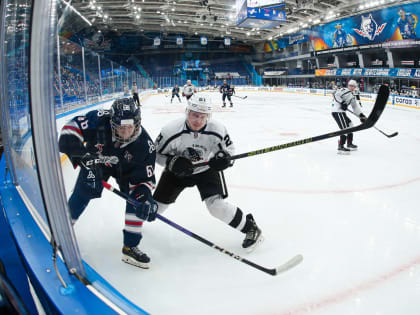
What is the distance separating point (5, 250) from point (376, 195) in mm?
2917

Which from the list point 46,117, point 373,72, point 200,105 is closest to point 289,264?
point 200,105

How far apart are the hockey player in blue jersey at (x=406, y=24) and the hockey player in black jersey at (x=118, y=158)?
1858 centimetres

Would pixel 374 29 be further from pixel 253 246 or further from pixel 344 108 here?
pixel 253 246

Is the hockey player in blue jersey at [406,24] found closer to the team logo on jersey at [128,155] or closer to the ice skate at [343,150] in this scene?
the ice skate at [343,150]

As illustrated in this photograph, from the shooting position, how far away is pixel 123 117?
146 centimetres

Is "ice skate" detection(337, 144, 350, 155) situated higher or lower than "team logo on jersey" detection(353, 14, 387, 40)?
lower

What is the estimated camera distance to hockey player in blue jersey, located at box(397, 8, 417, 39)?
50.4 ft

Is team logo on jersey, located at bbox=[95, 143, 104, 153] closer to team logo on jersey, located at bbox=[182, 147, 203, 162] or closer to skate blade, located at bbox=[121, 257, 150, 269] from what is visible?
team logo on jersey, located at bbox=[182, 147, 203, 162]

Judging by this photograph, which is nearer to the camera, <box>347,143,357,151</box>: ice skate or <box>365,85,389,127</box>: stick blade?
<box>365,85,389,127</box>: stick blade

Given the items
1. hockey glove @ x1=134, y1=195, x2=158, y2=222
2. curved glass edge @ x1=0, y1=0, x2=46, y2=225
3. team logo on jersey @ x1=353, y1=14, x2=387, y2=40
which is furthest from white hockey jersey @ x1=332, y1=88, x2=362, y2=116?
team logo on jersey @ x1=353, y1=14, x2=387, y2=40

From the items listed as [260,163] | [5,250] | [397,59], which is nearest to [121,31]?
[397,59]

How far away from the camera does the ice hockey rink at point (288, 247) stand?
4.68 ft

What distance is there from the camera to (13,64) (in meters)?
1.59

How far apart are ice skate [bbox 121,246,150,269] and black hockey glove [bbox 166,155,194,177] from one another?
0.48 meters
